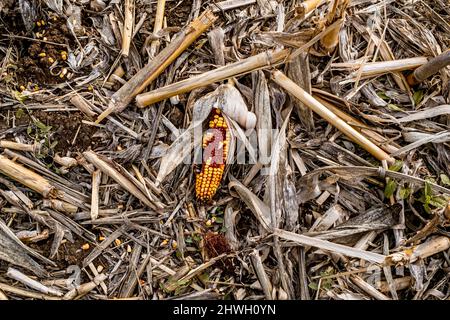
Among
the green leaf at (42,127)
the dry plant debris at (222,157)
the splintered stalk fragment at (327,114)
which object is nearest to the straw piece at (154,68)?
the dry plant debris at (222,157)

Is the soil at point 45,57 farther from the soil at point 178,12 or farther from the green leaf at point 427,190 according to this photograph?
the green leaf at point 427,190

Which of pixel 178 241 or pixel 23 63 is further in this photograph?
pixel 23 63

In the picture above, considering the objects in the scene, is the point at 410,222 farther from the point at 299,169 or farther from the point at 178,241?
the point at 178,241

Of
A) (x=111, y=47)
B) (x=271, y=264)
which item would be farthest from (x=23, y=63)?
(x=271, y=264)

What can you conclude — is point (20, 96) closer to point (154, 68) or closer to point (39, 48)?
point (39, 48)
